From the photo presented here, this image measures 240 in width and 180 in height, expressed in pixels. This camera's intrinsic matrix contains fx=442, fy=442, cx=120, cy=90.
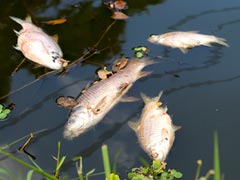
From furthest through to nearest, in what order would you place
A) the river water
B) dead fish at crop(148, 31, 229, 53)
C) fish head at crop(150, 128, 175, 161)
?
dead fish at crop(148, 31, 229, 53)
the river water
fish head at crop(150, 128, 175, 161)

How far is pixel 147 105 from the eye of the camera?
2.90 metres

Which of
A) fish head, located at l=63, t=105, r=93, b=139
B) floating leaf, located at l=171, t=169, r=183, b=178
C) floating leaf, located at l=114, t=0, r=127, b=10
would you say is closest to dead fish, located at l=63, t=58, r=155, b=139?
fish head, located at l=63, t=105, r=93, b=139

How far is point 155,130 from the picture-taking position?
8.81ft

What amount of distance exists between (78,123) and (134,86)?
546mm

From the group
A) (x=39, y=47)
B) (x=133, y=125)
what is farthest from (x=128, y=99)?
(x=39, y=47)

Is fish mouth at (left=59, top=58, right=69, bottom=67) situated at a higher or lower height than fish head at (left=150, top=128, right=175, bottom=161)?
higher

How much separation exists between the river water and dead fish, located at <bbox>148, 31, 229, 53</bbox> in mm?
46

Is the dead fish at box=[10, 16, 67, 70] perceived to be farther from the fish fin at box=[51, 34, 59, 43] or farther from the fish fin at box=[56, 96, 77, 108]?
the fish fin at box=[56, 96, 77, 108]

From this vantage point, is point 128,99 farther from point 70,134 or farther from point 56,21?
point 56,21

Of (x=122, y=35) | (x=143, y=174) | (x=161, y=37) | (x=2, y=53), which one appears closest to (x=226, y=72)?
(x=161, y=37)

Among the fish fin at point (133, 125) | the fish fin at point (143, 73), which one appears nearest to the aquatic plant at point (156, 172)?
the fish fin at point (133, 125)

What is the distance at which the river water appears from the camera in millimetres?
2668

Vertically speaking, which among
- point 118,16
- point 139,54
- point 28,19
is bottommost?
point 139,54

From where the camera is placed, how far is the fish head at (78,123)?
9.07ft
